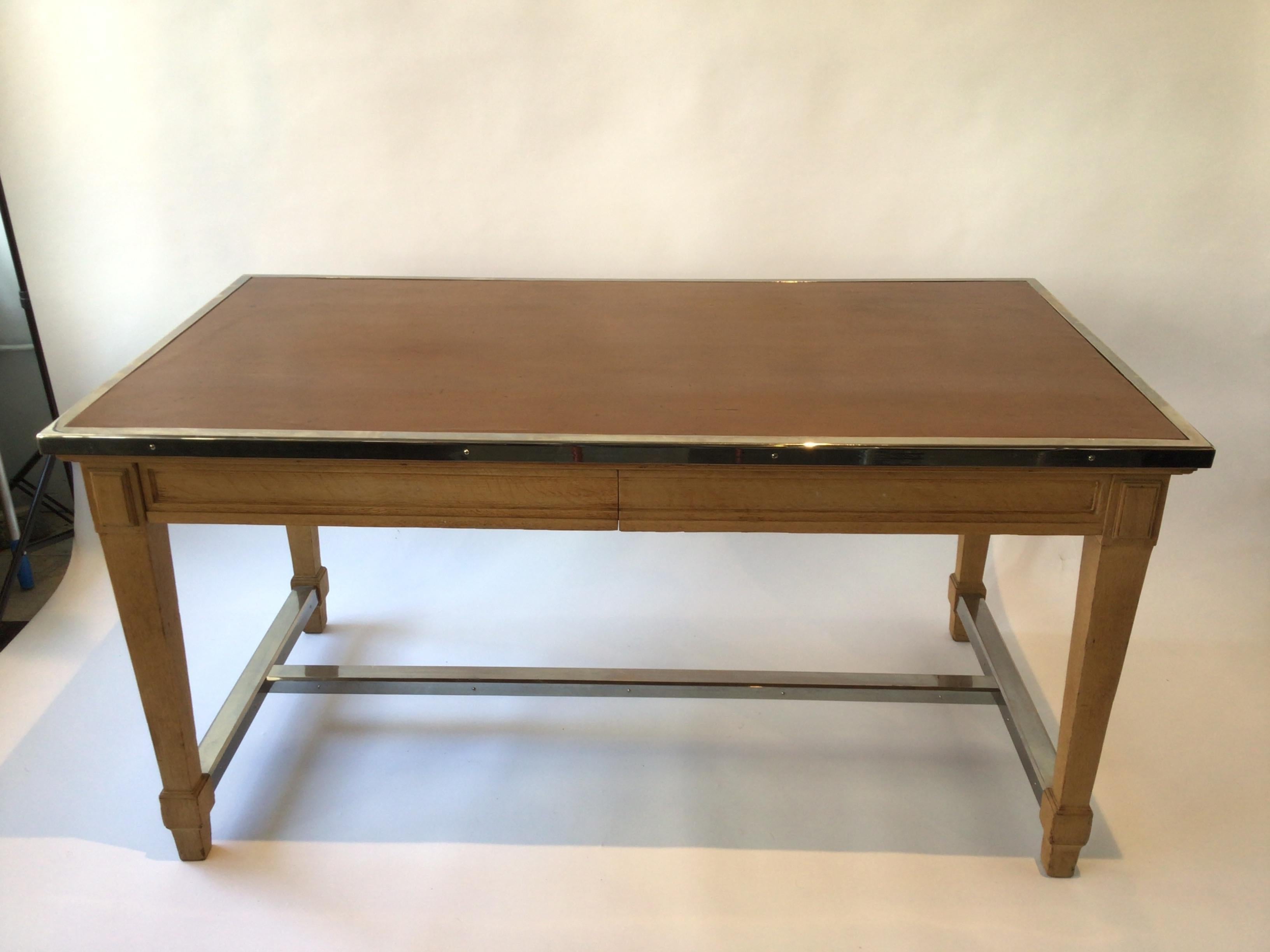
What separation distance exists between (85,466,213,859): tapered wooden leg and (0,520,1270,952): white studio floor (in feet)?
0.43

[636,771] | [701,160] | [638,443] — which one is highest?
[701,160]

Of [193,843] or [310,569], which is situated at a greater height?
[310,569]

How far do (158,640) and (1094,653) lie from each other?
1737 millimetres

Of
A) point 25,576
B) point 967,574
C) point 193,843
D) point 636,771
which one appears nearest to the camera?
point 193,843

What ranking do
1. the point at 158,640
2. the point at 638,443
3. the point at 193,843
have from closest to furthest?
the point at 638,443 → the point at 158,640 → the point at 193,843

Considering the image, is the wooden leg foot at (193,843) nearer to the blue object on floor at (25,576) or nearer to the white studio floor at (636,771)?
the white studio floor at (636,771)

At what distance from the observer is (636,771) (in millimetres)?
2391

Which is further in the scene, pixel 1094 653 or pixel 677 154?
pixel 677 154

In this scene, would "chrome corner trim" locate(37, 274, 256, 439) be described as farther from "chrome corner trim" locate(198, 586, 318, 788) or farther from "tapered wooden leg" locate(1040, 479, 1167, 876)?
"tapered wooden leg" locate(1040, 479, 1167, 876)

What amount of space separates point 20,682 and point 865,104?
2623 mm

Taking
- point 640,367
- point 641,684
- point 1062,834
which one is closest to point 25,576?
point 641,684

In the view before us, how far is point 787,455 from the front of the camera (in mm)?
1744

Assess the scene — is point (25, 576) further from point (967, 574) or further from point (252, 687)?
point (967, 574)

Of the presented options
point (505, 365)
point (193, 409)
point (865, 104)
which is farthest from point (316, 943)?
point (865, 104)
